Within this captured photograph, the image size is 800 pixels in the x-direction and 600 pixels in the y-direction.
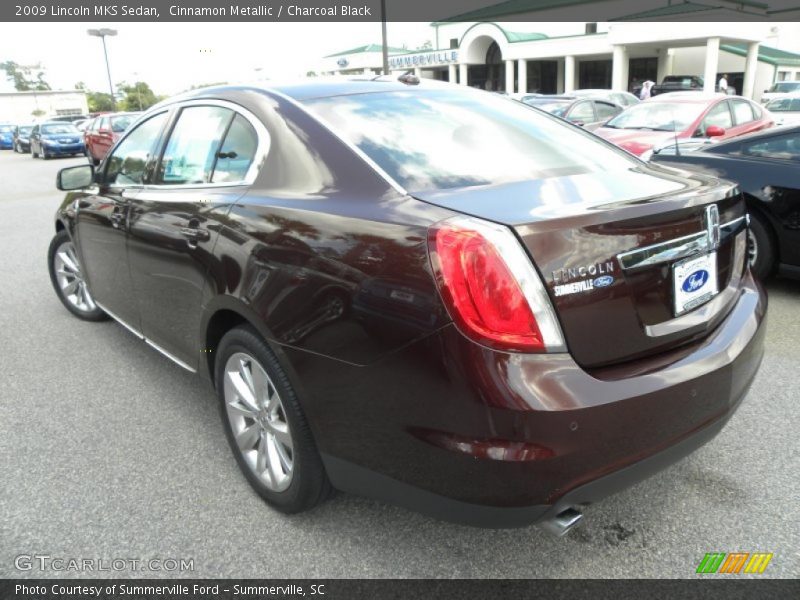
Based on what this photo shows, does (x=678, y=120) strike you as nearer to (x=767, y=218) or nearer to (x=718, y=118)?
(x=718, y=118)

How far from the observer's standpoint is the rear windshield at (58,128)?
85.8 ft

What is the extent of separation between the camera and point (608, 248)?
1.93 metres

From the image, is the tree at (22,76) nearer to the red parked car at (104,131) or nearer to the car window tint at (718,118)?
the red parked car at (104,131)

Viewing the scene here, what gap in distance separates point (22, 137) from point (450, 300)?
3609cm

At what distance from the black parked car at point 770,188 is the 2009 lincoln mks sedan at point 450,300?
2.67m

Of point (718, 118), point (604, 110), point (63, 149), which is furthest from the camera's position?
point (63, 149)

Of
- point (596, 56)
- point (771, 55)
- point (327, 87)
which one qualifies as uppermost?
point (596, 56)

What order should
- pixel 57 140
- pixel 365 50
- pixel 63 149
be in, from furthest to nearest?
pixel 365 50
pixel 63 149
pixel 57 140

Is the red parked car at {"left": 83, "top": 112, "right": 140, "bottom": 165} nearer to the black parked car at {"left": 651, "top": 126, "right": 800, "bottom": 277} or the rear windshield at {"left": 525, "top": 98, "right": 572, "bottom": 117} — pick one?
the rear windshield at {"left": 525, "top": 98, "right": 572, "bottom": 117}

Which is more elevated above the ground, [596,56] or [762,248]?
[596,56]

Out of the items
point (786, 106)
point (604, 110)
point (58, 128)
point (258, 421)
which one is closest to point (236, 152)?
point (258, 421)

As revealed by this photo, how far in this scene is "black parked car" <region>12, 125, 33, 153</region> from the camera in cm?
3115

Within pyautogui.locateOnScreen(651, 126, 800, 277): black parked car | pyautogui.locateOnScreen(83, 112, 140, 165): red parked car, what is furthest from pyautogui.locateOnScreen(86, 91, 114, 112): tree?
pyautogui.locateOnScreen(651, 126, 800, 277): black parked car

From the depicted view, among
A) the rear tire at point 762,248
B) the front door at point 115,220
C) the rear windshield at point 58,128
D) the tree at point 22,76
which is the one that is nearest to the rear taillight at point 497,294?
the front door at point 115,220
